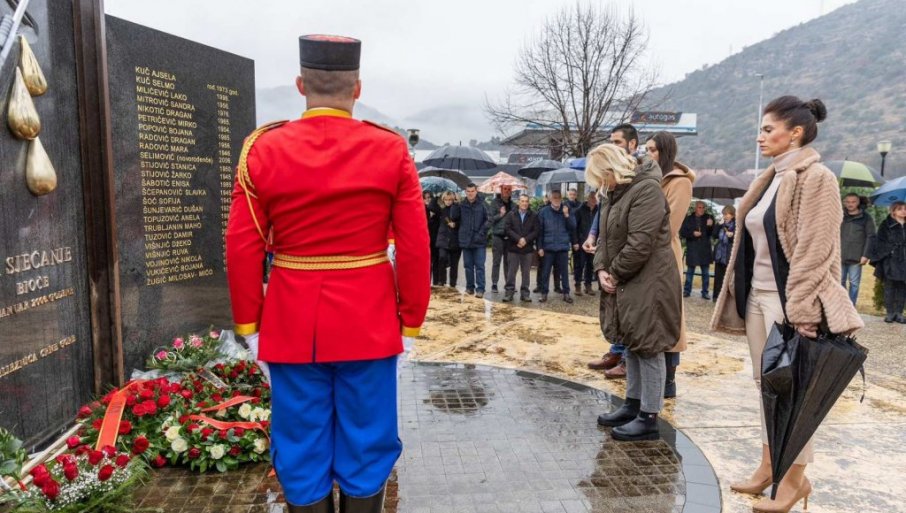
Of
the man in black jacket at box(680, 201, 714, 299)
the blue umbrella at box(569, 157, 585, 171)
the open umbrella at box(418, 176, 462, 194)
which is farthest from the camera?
the open umbrella at box(418, 176, 462, 194)

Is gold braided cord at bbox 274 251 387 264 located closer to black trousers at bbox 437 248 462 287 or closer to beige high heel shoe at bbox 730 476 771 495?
beige high heel shoe at bbox 730 476 771 495

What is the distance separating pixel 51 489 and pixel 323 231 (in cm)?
164

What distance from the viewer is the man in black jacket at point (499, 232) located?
11.2m

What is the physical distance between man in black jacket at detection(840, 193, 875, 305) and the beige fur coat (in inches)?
309

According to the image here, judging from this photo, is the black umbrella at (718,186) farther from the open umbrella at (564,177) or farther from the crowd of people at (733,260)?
the crowd of people at (733,260)

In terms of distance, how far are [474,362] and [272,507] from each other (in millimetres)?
3020

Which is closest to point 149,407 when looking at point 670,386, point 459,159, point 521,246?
point 670,386

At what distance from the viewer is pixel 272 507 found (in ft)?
10.4

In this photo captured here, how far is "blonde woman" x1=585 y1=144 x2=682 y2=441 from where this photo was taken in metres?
3.99

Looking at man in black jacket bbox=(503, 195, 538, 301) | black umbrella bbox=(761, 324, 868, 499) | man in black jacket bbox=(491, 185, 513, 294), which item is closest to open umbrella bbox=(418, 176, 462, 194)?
man in black jacket bbox=(491, 185, 513, 294)

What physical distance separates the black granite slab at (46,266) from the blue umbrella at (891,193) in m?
11.0

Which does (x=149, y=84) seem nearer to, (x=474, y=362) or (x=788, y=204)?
(x=474, y=362)

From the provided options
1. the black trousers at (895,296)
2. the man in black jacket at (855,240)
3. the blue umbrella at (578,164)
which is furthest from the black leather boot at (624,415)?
the blue umbrella at (578,164)

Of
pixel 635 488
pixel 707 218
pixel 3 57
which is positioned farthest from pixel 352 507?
pixel 707 218
